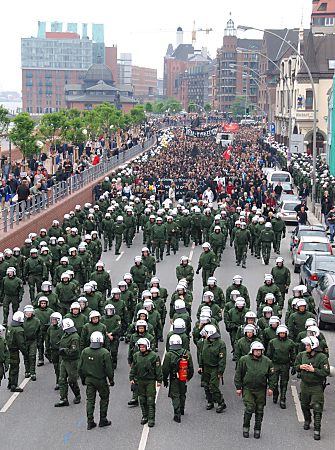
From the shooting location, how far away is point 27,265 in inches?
906

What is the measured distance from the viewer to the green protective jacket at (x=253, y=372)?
13.5 metres

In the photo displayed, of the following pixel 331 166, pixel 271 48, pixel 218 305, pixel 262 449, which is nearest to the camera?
pixel 262 449

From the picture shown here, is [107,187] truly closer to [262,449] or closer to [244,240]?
[244,240]

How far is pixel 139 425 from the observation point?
557 inches

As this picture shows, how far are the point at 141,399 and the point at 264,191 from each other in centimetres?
3169

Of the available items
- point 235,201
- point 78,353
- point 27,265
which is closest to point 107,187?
point 235,201

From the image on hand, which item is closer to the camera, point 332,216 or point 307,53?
point 332,216

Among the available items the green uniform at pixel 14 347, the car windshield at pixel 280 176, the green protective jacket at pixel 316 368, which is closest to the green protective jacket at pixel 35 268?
the green uniform at pixel 14 347

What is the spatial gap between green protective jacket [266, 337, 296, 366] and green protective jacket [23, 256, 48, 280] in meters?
9.40

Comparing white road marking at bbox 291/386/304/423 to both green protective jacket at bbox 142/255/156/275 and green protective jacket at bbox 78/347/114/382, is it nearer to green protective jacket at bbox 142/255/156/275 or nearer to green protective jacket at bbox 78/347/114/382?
green protective jacket at bbox 78/347/114/382

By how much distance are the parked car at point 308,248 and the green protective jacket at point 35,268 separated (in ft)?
28.1

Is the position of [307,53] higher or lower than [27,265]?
higher

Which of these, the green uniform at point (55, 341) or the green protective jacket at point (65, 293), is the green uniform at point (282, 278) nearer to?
the green protective jacket at point (65, 293)

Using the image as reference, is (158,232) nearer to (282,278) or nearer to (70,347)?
(282,278)
